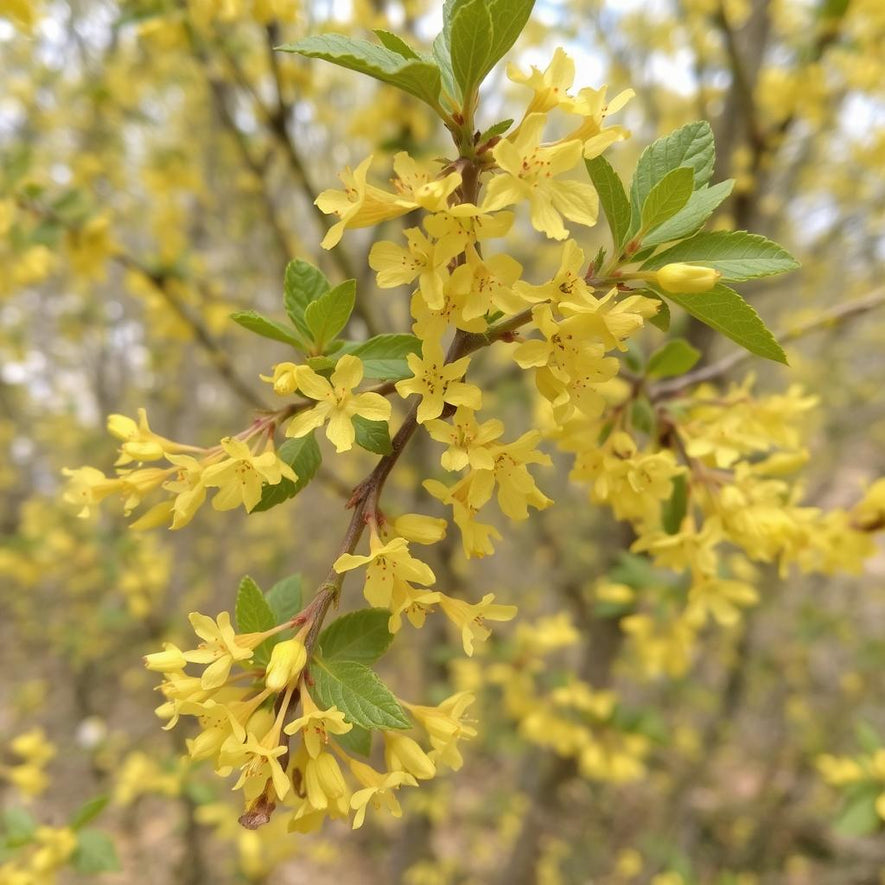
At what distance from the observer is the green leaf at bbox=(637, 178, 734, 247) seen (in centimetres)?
102

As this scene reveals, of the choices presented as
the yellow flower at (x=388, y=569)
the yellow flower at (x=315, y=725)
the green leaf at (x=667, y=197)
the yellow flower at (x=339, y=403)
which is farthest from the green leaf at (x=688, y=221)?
the yellow flower at (x=315, y=725)

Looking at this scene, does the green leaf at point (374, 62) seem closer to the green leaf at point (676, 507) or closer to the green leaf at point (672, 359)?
the green leaf at point (672, 359)

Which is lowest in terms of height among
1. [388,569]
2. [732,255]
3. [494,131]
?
[388,569]

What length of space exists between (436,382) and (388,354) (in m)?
0.13

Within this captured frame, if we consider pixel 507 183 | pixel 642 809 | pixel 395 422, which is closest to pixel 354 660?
pixel 507 183

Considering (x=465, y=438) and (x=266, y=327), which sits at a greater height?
(x=266, y=327)

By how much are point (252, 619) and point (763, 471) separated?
1.16 metres

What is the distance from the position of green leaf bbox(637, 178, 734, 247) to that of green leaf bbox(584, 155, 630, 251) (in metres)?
0.04

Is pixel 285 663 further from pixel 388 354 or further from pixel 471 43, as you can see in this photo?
pixel 471 43

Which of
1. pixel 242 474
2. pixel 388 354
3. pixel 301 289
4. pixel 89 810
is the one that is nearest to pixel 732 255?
pixel 388 354

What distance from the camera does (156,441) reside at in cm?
122

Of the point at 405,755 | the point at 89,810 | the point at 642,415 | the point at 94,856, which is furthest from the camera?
the point at 94,856

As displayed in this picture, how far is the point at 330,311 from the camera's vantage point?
106 cm

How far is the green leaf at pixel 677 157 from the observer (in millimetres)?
1075
